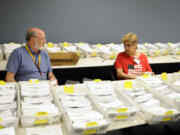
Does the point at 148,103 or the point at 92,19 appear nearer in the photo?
the point at 148,103

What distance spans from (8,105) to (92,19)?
3181mm

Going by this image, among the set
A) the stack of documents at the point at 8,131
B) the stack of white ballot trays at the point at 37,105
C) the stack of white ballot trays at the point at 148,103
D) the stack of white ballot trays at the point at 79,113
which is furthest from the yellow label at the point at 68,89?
the stack of documents at the point at 8,131

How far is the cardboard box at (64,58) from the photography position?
3.56 metres

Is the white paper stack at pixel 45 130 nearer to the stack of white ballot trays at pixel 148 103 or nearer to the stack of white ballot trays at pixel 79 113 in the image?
the stack of white ballot trays at pixel 79 113

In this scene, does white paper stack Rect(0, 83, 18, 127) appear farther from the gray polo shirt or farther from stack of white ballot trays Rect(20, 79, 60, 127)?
the gray polo shirt

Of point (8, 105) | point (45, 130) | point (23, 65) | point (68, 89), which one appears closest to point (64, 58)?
point (23, 65)

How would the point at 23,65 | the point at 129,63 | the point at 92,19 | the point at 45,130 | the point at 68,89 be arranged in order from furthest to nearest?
the point at 92,19 < the point at 129,63 < the point at 23,65 < the point at 68,89 < the point at 45,130

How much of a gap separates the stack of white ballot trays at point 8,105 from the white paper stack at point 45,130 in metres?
0.13

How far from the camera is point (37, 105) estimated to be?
1.93 metres

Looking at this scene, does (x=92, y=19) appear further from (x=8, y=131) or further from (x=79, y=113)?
(x=8, y=131)

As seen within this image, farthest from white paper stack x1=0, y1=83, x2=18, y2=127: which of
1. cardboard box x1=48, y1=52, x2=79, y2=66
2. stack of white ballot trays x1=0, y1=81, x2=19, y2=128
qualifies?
cardboard box x1=48, y1=52, x2=79, y2=66

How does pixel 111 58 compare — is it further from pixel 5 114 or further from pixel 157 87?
pixel 5 114

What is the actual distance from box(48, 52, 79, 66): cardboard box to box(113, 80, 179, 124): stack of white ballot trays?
123 cm

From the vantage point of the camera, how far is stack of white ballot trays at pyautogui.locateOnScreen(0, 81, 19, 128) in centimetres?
165
